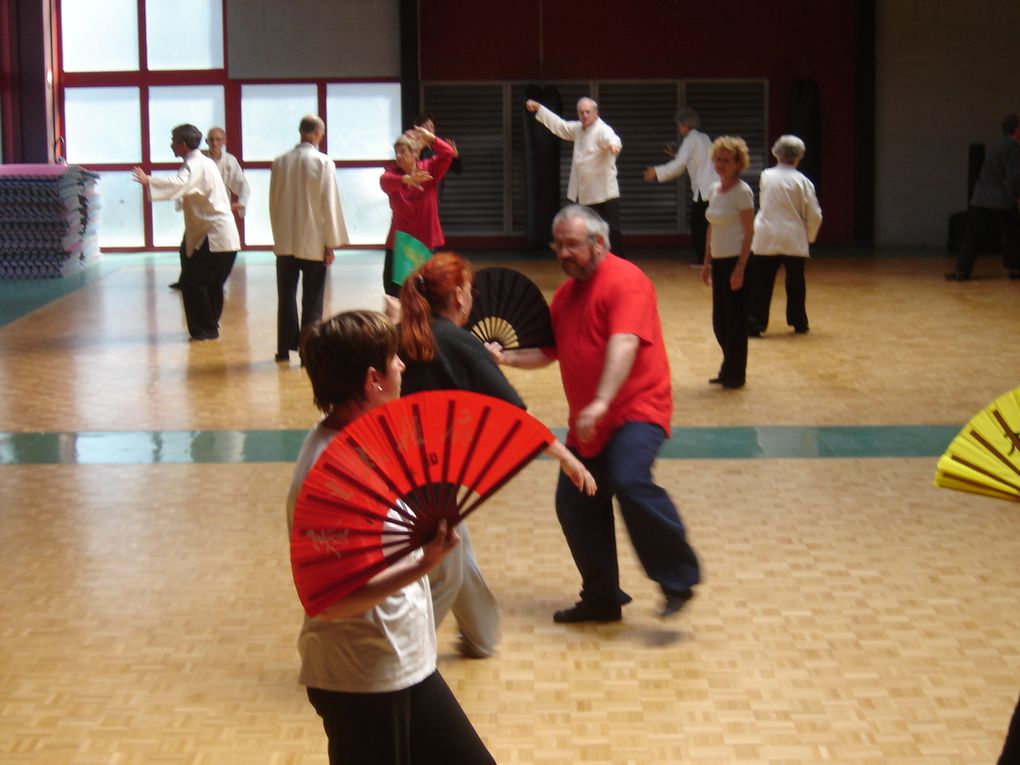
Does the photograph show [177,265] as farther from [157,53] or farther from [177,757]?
[177,757]

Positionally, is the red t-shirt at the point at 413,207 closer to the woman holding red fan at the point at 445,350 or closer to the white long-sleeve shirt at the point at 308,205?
the white long-sleeve shirt at the point at 308,205

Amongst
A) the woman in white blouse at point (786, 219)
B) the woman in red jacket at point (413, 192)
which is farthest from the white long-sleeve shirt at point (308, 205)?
the woman in white blouse at point (786, 219)

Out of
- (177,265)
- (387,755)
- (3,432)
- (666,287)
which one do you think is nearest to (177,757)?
(387,755)

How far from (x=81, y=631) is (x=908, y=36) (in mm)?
14942

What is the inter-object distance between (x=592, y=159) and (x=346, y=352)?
35.7 ft

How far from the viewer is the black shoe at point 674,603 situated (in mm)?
4793

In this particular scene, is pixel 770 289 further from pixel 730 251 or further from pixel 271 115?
pixel 271 115

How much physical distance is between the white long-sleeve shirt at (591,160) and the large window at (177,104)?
15.7ft

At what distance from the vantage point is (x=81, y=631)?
4.92 m

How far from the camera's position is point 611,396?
4.59m

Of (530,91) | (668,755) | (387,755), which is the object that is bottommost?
(668,755)

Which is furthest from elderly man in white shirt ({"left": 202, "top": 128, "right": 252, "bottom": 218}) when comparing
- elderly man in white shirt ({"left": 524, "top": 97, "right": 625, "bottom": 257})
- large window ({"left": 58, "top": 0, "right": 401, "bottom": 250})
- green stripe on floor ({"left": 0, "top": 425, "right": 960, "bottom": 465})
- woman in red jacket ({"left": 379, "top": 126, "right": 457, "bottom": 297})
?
green stripe on floor ({"left": 0, "top": 425, "right": 960, "bottom": 465})

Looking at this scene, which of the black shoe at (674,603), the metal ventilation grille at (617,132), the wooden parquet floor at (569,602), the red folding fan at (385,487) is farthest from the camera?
the metal ventilation grille at (617,132)

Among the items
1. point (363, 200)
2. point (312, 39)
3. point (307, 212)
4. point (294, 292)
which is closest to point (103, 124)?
point (312, 39)
